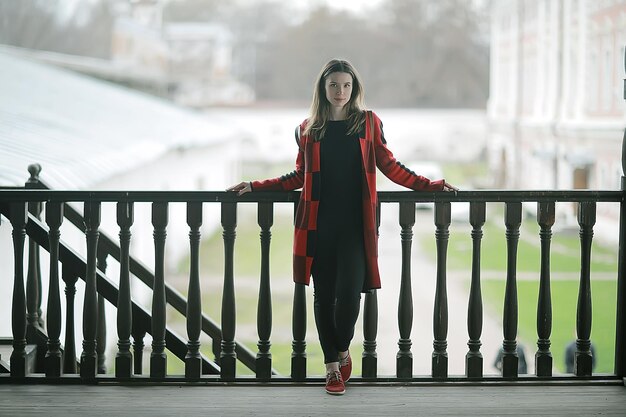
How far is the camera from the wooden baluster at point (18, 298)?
299 centimetres

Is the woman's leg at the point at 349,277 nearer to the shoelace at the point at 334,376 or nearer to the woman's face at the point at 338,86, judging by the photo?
the shoelace at the point at 334,376

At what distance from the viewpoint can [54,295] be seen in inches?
120

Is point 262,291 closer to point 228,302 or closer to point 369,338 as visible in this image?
point 228,302

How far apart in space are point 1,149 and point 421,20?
154ft

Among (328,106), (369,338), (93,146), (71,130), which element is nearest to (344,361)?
(369,338)

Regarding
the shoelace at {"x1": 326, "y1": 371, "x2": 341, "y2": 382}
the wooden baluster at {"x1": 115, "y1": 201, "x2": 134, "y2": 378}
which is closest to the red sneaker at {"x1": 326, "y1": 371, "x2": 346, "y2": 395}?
the shoelace at {"x1": 326, "y1": 371, "x2": 341, "y2": 382}

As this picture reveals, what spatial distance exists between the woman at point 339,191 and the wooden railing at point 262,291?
0.16 metres

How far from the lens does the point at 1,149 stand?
21.2 ft

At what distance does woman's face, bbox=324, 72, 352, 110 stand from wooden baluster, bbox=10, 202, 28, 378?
1118 mm

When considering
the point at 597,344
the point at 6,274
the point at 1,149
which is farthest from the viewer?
the point at 597,344

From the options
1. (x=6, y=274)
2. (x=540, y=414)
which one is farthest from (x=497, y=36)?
(x=540, y=414)

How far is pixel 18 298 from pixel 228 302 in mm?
727

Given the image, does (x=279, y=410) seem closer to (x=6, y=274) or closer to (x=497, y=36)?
(x=6, y=274)

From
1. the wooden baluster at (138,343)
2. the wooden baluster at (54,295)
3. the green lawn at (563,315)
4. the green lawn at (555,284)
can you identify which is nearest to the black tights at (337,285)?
the wooden baluster at (138,343)
